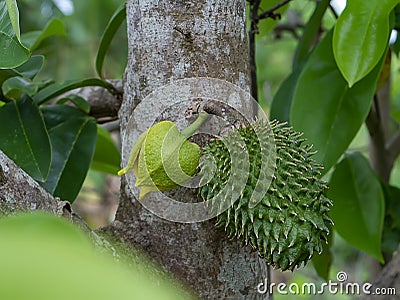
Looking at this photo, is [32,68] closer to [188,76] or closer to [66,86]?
[66,86]

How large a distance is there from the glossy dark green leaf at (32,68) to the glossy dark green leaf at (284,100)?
53 cm

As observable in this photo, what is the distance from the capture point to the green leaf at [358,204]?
1237 mm

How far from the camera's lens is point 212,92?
2.48ft

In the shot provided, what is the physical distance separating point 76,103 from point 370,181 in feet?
2.25

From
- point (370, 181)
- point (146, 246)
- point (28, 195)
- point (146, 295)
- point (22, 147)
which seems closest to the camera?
point (146, 295)

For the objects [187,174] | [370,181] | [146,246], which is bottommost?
[370,181]

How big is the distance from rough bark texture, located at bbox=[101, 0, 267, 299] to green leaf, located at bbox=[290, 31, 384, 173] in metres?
0.33

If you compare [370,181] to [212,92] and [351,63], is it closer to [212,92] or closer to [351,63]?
[351,63]

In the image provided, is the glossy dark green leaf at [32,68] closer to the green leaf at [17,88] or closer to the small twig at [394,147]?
the green leaf at [17,88]

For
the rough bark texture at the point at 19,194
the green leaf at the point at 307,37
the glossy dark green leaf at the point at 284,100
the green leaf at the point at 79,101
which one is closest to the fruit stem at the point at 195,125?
the rough bark texture at the point at 19,194

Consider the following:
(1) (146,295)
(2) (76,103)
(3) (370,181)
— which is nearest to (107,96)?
(2) (76,103)

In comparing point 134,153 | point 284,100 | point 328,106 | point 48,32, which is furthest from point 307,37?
point 134,153

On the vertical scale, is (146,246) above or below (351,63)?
below

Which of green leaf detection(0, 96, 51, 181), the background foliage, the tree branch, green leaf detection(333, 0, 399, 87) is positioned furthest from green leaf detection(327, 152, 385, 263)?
green leaf detection(0, 96, 51, 181)
